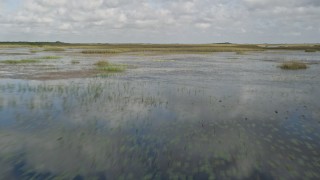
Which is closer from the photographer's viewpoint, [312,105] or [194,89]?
[312,105]

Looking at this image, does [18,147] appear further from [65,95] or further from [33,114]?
[65,95]

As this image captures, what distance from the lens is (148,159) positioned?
11266mm

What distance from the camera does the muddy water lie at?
10438mm

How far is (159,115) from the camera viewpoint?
18.0m

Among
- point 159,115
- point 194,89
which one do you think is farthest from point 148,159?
point 194,89

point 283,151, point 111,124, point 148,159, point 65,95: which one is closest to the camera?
point 148,159

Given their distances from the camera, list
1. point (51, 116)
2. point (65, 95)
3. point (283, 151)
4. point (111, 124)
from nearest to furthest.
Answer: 1. point (283, 151)
2. point (111, 124)
3. point (51, 116)
4. point (65, 95)

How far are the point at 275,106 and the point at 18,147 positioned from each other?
16.1 metres

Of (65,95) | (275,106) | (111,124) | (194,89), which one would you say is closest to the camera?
(111,124)

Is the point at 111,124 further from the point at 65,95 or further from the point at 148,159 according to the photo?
the point at 65,95

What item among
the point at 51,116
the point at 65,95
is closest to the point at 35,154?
the point at 51,116

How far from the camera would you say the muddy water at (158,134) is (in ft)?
34.2

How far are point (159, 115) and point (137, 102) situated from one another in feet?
12.8

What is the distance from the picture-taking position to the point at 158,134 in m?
14.3
